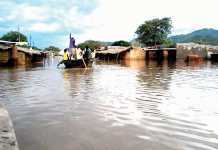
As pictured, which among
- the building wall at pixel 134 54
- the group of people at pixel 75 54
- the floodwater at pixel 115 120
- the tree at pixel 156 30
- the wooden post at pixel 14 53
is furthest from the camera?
the tree at pixel 156 30

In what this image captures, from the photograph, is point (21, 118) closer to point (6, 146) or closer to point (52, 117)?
point (52, 117)

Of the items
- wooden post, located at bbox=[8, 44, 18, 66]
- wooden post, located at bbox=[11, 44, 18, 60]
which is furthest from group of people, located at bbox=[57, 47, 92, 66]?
wooden post, located at bbox=[8, 44, 18, 66]

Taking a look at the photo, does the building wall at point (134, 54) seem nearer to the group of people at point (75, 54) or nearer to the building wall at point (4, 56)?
the building wall at point (4, 56)

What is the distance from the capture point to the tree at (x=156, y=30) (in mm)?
79000

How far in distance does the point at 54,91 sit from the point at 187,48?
142 ft

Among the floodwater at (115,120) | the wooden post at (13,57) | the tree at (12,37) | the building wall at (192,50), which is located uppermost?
the tree at (12,37)

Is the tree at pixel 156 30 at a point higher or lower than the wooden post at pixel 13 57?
higher

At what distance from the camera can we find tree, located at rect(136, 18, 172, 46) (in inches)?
3110

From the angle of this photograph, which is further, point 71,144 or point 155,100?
point 155,100

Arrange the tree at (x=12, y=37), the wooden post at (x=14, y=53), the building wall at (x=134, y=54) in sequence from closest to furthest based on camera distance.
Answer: the wooden post at (x=14, y=53), the building wall at (x=134, y=54), the tree at (x=12, y=37)

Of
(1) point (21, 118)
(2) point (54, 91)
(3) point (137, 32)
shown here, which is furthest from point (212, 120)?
(3) point (137, 32)

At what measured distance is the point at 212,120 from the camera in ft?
25.5

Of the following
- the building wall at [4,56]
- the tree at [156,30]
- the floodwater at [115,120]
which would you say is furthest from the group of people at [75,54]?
the tree at [156,30]

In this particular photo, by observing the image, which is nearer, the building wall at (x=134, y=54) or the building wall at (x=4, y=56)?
the building wall at (x=4, y=56)
